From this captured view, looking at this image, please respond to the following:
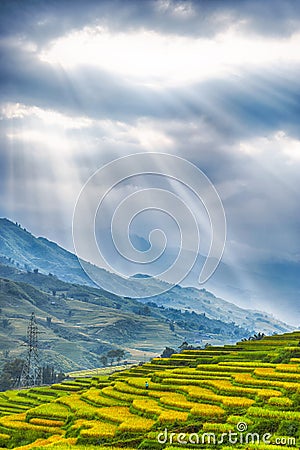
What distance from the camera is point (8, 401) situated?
48500 millimetres

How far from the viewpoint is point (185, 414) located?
75.0 feet

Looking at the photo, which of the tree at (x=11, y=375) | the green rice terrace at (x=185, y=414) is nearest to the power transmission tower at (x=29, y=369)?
the tree at (x=11, y=375)

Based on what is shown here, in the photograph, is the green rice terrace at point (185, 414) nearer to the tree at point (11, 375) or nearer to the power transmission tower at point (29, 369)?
the power transmission tower at point (29, 369)

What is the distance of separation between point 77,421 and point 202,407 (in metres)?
7.31

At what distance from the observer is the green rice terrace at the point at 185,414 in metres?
19.4

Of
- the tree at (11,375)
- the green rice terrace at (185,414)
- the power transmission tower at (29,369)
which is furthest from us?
the tree at (11,375)

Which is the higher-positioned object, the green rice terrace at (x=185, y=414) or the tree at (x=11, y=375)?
the tree at (x=11, y=375)

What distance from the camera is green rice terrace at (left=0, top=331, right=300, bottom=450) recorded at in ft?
63.5

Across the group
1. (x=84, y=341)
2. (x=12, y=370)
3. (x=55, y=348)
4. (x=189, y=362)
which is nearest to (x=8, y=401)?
(x=189, y=362)

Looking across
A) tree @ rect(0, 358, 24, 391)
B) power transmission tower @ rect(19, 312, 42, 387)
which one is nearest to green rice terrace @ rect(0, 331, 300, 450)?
power transmission tower @ rect(19, 312, 42, 387)

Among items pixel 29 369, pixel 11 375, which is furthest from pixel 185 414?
pixel 29 369

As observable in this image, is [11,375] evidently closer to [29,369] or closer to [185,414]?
[29,369]

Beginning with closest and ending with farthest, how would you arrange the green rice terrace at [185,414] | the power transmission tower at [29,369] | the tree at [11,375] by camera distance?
the green rice terrace at [185,414]
the power transmission tower at [29,369]
the tree at [11,375]

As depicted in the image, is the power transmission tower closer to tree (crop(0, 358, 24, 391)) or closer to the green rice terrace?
tree (crop(0, 358, 24, 391))
